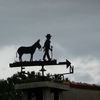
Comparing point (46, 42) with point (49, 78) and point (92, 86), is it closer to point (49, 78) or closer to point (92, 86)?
point (49, 78)

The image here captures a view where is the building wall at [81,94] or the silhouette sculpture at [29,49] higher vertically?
the silhouette sculpture at [29,49]

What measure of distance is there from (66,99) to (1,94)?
65.6 ft

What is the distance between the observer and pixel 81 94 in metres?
34.0

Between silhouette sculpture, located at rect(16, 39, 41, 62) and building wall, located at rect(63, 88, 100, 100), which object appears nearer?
silhouette sculpture, located at rect(16, 39, 41, 62)

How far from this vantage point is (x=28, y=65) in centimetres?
3127

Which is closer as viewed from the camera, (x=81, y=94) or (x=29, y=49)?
(x=29, y=49)

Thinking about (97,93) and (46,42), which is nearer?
(46,42)

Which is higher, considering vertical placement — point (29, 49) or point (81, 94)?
point (29, 49)

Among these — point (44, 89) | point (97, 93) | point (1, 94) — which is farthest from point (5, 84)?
point (44, 89)

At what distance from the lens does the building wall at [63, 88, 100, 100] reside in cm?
3331

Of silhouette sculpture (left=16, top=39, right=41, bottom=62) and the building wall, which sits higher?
silhouette sculpture (left=16, top=39, right=41, bottom=62)

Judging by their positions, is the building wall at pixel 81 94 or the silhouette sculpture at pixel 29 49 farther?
the building wall at pixel 81 94

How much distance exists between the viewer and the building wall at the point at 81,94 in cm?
3331

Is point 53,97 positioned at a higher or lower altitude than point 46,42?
lower
